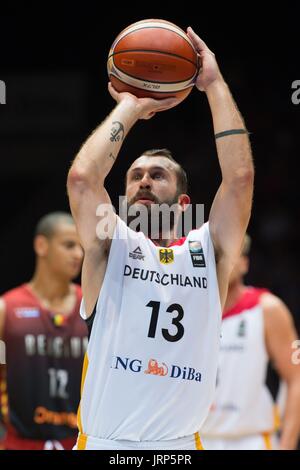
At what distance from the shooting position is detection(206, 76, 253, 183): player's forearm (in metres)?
3.98

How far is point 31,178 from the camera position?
41.2 ft

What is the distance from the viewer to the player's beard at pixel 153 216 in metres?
4.01

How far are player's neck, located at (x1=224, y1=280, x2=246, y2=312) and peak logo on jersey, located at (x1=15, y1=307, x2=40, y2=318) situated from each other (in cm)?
154

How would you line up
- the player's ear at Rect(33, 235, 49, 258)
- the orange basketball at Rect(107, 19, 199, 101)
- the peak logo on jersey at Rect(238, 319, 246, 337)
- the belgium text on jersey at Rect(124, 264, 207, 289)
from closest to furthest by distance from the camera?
the belgium text on jersey at Rect(124, 264, 207, 289)
the orange basketball at Rect(107, 19, 199, 101)
the peak logo on jersey at Rect(238, 319, 246, 337)
the player's ear at Rect(33, 235, 49, 258)

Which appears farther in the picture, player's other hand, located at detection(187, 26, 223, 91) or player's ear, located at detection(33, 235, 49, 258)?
player's ear, located at detection(33, 235, 49, 258)

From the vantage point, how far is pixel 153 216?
403cm

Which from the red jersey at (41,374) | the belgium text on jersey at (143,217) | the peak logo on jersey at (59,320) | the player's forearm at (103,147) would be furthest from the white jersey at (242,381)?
the player's forearm at (103,147)

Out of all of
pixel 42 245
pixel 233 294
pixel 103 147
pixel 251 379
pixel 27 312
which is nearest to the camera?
pixel 103 147

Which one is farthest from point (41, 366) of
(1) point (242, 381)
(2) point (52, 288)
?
(1) point (242, 381)

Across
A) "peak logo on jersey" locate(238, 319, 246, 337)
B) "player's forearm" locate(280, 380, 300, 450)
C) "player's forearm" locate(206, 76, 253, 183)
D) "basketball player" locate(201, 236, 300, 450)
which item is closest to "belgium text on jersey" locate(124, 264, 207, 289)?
"player's forearm" locate(206, 76, 253, 183)

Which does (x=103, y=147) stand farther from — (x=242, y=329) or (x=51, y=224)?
(x=51, y=224)

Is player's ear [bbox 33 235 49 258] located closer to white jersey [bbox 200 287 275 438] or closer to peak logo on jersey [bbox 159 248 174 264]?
white jersey [bbox 200 287 275 438]

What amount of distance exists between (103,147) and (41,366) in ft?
10.9
